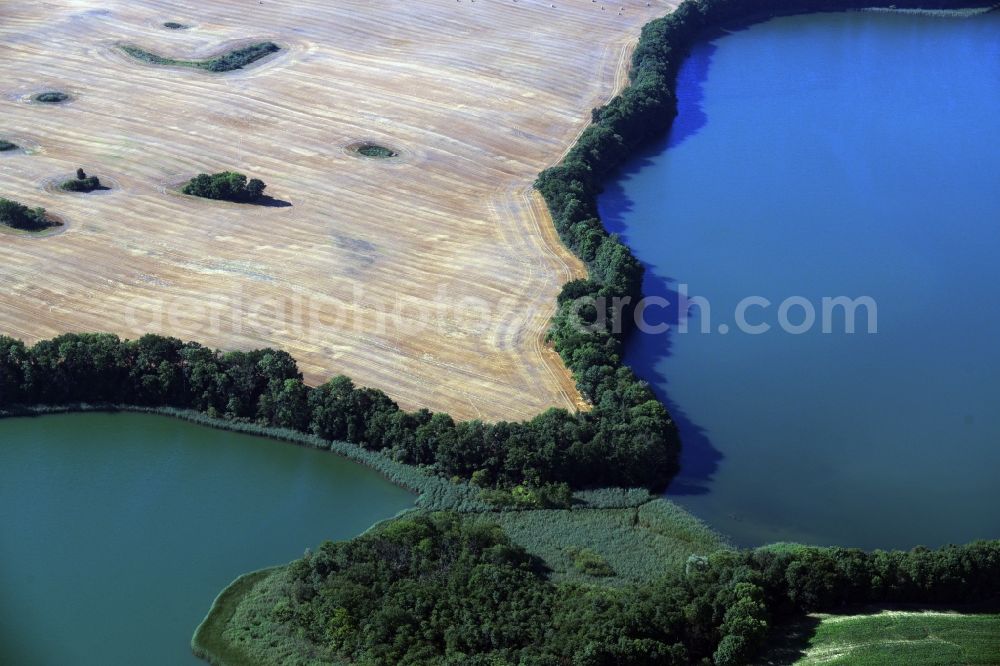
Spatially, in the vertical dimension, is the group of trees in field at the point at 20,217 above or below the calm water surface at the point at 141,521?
above

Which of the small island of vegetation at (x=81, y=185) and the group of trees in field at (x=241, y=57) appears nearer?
the small island of vegetation at (x=81, y=185)

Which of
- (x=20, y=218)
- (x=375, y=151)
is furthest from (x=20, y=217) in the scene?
(x=375, y=151)

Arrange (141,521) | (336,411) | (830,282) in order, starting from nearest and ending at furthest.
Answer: (141,521) < (336,411) < (830,282)

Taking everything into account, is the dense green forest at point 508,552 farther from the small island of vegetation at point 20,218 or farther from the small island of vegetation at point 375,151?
the small island of vegetation at point 375,151

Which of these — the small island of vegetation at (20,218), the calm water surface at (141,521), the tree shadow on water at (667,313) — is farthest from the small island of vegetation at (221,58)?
the calm water surface at (141,521)

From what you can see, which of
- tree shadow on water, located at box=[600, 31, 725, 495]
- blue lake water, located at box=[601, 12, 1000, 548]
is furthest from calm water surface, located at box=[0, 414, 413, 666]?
blue lake water, located at box=[601, 12, 1000, 548]

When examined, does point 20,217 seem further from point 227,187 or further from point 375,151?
point 375,151

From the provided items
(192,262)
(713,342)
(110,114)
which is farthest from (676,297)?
(110,114)
